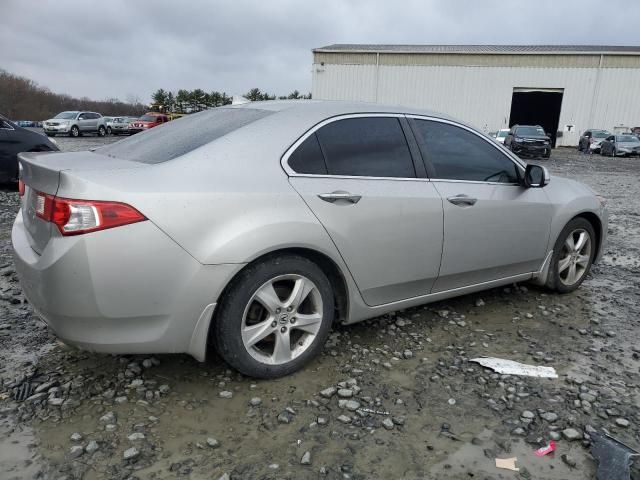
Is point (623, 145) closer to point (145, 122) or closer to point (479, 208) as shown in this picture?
point (479, 208)

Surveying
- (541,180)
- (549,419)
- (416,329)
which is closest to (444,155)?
(541,180)

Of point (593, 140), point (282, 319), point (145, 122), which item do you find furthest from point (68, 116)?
point (282, 319)

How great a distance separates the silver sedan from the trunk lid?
0.6 inches

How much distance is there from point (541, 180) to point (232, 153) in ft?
8.12

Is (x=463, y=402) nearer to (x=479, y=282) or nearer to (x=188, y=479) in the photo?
(x=479, y=282)

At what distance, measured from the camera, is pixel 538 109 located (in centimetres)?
4203

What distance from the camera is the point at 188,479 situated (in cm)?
210

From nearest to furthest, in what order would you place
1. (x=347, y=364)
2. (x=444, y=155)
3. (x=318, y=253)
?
(x=318, y=253) < (x=347, y=364) < (x=444, y=155)

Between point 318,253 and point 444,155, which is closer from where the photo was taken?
point 318,253

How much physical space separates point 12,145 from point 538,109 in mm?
41995

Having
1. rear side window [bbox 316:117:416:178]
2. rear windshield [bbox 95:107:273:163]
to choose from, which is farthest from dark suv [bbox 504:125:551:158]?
rear windshield [bbox 95:107:273:163]

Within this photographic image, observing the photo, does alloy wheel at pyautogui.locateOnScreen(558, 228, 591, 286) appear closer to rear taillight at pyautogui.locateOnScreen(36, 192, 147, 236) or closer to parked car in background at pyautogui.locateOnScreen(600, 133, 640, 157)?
rear taillight at pyautogui.locateOnScreen(36, 192, 147, 236)

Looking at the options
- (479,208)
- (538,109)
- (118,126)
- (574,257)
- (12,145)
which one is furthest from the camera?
(538,109)

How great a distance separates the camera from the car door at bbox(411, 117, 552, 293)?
11.1 ft
